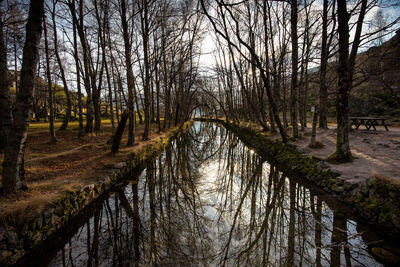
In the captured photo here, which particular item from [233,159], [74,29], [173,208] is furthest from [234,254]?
[74,29]

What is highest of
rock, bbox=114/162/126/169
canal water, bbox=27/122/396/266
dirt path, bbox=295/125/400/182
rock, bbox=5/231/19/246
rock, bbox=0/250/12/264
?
dirt path, bbox=295/125/400/182

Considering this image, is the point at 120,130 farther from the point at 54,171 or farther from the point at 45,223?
the point at 45,223

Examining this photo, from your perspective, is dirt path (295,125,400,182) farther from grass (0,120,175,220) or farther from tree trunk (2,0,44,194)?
tree trunk (2,0,44,194)

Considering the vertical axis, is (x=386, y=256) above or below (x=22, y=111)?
below

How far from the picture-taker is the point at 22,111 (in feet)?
13.5

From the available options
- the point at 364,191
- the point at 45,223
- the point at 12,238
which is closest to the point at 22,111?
the point at 45,223

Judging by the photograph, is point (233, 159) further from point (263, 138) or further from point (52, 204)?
point (52, 204)

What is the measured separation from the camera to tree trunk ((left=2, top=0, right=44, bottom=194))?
13.2 ft

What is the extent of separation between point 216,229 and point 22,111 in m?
5.17

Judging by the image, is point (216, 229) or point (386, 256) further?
point (216, 229)

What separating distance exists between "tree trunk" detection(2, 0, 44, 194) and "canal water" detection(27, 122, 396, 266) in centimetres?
168

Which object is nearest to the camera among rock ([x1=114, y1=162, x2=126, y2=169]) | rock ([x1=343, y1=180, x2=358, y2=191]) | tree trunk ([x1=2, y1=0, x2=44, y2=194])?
tree trunk ([x1=2, y1=0, x2=44, y2=194])

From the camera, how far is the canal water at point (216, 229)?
10.7ft

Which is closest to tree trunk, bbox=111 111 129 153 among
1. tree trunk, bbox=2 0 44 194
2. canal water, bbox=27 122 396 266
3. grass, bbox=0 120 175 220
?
grass, bbox=0 120 175 220
